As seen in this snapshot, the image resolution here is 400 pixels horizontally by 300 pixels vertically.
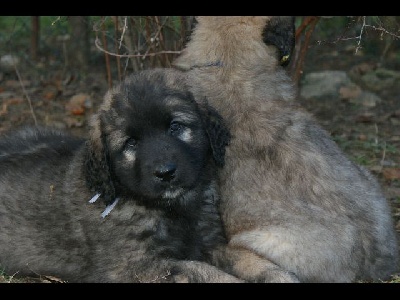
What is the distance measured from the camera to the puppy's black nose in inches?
184

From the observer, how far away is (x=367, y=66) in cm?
959

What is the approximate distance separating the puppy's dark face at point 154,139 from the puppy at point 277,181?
0.25 metres

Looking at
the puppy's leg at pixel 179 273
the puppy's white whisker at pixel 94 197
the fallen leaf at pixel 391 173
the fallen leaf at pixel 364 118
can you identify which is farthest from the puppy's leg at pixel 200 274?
the fallen leaf at pixel 364 118

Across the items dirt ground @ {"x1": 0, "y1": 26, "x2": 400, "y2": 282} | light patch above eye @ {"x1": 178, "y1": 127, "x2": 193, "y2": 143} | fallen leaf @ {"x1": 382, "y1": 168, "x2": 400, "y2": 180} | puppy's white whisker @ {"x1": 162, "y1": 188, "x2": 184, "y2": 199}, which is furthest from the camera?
dirt ground @ {"x1": 0, "y1": 26, "x2": 400, "y2": 282}

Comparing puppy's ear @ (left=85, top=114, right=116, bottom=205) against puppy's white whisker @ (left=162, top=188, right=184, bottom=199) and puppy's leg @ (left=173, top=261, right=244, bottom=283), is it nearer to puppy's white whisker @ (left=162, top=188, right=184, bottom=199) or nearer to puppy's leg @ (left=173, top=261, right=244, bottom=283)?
puppy's white whisker @ (left=162, top=188, right=184, bottom=199)

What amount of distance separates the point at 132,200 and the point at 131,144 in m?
0.35

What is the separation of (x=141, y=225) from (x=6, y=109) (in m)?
4.06

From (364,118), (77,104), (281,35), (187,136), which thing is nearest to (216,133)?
(187,136)

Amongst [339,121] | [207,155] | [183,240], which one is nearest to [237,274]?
[183,240]

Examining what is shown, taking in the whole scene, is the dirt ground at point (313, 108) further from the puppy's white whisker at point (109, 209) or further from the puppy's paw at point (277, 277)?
the puppy's white whisker at point (109, 209)

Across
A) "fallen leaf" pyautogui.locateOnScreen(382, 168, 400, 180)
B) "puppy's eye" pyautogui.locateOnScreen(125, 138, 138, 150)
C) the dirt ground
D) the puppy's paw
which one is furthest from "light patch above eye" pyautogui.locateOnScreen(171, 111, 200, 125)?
"fallen leaf" pyautogui.locateOnScreen(382, 168, 400, 180)

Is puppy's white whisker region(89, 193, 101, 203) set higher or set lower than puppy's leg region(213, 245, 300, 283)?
higher
